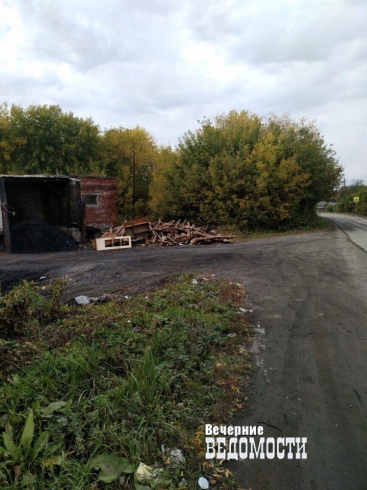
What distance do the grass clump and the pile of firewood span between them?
41.1 ft

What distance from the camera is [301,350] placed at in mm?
4652

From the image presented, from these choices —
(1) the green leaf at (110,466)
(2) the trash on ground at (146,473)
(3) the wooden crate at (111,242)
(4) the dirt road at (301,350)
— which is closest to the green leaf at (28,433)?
(1) the green leaf at (110,466)

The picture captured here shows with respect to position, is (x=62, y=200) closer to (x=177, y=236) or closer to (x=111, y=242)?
(x=111, y=242)

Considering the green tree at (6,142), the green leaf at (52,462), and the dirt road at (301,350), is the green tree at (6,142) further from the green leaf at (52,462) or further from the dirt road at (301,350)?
the green leaf at (52,462)

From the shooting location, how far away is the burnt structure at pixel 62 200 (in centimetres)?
1847

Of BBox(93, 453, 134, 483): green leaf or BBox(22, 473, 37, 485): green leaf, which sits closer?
BBox(22, 473, 37, 485): green leaf

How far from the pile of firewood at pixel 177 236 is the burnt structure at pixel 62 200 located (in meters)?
2.75

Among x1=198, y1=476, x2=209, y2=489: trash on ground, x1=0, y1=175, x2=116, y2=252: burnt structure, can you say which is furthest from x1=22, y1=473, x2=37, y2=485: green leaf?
x1=0, y1=175, x2=116, y2=252: burnt structure

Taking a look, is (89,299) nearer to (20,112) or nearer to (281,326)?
(281,326)

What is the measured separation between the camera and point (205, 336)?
471 centimetres

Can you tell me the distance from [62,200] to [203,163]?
9.49 m

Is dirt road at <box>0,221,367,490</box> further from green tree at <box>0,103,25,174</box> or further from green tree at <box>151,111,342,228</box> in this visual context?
green tree at <box>0,103,25,174</box>

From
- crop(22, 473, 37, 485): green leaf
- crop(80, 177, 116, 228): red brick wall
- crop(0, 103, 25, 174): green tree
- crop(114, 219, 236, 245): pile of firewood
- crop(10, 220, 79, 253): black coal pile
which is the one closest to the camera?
crop(22, 473, 37, 485): green leaf

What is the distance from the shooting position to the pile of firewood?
18.1 m
